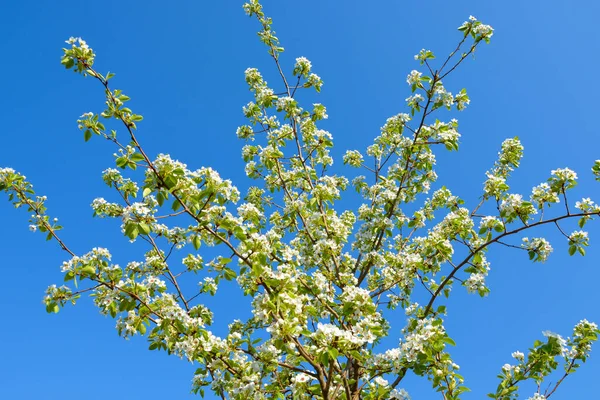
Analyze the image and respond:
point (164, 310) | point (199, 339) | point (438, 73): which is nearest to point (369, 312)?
point (199, 339)

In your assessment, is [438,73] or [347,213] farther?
[347,213]

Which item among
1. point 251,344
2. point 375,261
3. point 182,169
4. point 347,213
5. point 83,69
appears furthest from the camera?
point 347,213

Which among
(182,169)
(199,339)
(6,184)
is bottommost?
(199,339)

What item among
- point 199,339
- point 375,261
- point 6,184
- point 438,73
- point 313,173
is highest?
point 438,73

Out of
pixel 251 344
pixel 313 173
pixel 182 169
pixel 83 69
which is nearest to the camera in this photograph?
pixel 182 169

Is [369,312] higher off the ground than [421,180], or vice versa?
[421,180]

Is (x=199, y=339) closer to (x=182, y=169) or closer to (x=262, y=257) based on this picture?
(x=262, y=257)

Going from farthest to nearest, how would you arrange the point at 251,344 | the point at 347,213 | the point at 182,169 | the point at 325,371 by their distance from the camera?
the point at 347,213, the point at 325,371, the point at 251,344, the point at 182,169

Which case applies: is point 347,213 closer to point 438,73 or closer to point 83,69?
point 438,73

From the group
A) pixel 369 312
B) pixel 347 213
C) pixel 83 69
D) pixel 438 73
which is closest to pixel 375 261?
pixel 347 213

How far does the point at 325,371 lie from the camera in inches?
215

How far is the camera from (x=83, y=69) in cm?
445

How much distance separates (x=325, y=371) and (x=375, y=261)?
6.68ft

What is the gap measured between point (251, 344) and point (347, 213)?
12.9 feet
